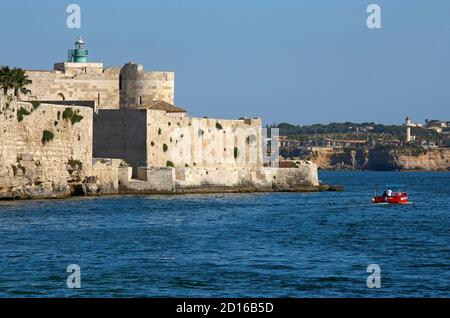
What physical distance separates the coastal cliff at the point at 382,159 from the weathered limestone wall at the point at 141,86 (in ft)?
340

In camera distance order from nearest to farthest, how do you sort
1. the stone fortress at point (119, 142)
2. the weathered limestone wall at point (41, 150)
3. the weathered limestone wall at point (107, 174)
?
the weathered limestone wall at point (41, 150) < the stone fortress at point (119, 142) < the weathered limestone wall at point (107, 174)

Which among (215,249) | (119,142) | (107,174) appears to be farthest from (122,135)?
(215,249)

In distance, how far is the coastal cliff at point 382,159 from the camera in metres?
160

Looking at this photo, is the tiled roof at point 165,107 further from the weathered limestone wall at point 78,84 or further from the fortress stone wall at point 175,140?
the weathered limestone wall at point 78,84

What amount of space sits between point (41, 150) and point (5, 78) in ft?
12.5

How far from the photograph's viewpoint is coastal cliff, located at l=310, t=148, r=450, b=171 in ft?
525

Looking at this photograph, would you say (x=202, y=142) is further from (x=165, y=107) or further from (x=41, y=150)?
(x=41, y=150)

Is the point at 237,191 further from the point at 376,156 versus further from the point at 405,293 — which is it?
the point at 376,156

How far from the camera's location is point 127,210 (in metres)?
37.8

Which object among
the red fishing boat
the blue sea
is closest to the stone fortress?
the blue sea

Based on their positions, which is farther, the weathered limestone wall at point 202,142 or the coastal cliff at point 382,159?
the coastal cliff at point 382,159

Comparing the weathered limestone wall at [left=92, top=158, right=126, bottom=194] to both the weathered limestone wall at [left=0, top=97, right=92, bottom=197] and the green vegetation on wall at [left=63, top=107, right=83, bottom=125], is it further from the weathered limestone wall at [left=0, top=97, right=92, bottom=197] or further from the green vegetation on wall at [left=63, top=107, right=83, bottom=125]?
the green vegetation on wall at [left=63, top=107, right=83, bottom=125]

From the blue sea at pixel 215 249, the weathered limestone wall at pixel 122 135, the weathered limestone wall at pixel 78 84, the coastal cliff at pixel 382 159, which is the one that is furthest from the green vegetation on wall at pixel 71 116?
the coastal cliff at pixel 382 159
